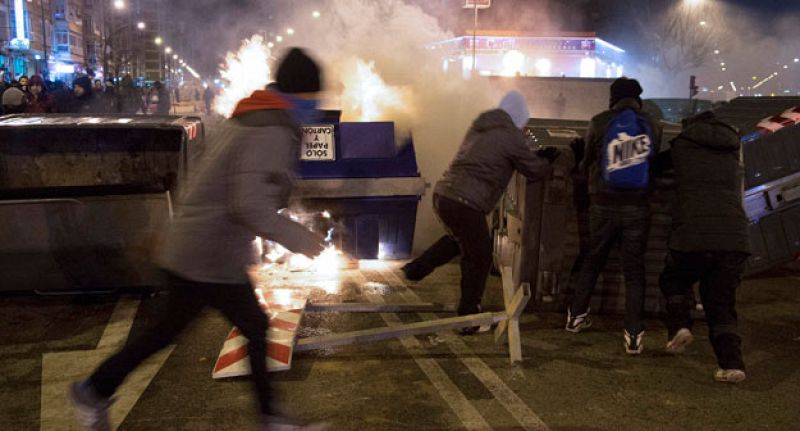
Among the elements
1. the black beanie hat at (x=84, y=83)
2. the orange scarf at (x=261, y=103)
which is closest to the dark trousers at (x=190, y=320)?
the orange scarf at (x=261, y=103)

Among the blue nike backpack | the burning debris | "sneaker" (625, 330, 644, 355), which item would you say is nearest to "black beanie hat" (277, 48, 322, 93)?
the blue nike backpack

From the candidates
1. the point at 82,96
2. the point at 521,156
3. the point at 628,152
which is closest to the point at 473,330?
the point at 521,156

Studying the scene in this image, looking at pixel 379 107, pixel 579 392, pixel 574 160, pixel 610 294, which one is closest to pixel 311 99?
pixel 579 392

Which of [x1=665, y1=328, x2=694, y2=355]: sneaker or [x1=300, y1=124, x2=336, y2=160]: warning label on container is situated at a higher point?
[x1=300, y1=124, x2=336, y2=160]: warning label on container

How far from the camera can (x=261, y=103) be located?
3.18 metres

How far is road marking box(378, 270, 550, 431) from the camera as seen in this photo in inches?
158

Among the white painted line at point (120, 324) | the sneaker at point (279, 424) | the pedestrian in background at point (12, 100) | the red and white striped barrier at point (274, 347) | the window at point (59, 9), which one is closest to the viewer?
the sneaker at point (279, 424)

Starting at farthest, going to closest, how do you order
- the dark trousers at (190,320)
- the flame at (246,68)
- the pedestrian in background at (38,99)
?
the flame at (246,68) < the pedestrian in background at (38,99) < the dark trousers at (190,320)

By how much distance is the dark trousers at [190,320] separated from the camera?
3230 mm

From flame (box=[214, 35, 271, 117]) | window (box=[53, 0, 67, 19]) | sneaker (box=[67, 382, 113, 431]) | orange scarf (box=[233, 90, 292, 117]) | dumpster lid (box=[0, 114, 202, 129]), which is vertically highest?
window (box=[53, 0, 67, 19])

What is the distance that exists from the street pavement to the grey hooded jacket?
1.31ft

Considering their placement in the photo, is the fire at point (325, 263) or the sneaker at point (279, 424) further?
the fire at point (325, 263)

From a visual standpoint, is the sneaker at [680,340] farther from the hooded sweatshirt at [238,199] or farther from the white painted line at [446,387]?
the hooded sweatshirt at [238,199]

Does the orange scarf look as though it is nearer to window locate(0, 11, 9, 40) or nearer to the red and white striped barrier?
the red and white striped barrier
